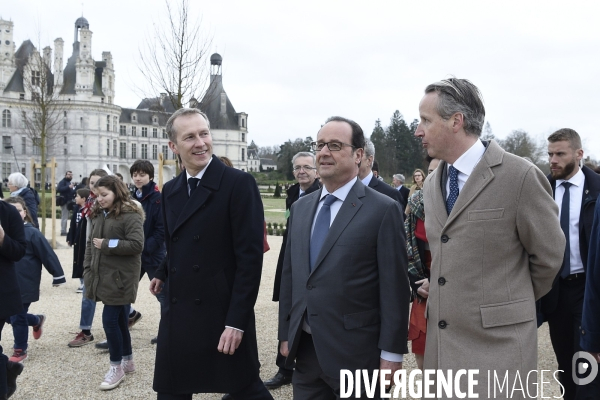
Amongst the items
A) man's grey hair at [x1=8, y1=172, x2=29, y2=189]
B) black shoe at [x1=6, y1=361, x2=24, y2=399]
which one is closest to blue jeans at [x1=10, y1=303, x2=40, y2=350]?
black shoe at [x1=6, y1=361, x2=24, y2=399]

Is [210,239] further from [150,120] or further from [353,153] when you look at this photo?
[150,120]

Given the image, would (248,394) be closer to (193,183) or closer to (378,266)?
(378,266)

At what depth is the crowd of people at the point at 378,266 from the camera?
8.34 feet

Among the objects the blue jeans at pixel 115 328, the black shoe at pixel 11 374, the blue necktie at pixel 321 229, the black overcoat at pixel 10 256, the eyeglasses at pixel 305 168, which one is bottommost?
the black shoe at pixel 11 374

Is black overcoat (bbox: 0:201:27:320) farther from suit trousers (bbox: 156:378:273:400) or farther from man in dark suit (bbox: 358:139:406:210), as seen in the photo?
man in dark suit (bbox: 358:139:406:210)

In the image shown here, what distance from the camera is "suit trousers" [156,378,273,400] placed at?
11.2ft

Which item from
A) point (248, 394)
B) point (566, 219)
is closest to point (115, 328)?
point (248, 394)

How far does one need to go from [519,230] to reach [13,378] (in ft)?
15.2

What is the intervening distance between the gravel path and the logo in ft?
3.87

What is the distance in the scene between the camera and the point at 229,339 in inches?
129

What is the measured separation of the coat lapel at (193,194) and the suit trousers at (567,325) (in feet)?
9.41

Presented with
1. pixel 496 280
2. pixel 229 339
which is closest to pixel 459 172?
pixel 496 280

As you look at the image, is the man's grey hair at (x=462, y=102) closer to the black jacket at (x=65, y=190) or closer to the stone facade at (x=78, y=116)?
the black jacket at (x=65, y=190)

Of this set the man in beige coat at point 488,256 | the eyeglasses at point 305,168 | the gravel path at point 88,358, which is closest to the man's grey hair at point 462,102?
the man in beige coat at point 488,256
